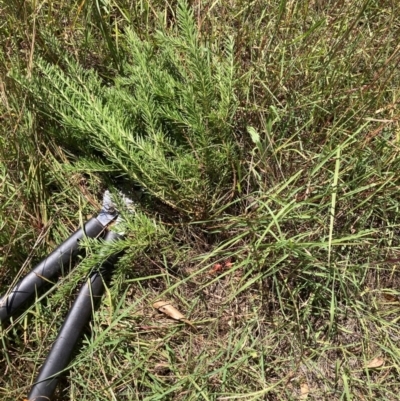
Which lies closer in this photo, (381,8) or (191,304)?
(191,304)

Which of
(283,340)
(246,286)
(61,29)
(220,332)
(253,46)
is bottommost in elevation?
(283,340)

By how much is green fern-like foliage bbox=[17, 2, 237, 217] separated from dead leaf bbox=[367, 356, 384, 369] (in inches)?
29.6

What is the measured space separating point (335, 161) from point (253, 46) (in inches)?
20.4

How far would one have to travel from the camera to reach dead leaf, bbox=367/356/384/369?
1.61 m

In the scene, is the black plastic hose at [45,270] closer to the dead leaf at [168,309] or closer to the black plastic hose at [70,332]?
the black plastic hose at [70,332]

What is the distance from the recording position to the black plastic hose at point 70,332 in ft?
4.88

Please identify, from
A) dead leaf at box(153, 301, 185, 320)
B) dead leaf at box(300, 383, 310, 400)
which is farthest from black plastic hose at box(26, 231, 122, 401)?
dead leaf at box(300, 383, 310, 400)

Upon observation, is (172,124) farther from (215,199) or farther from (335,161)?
(335,161)

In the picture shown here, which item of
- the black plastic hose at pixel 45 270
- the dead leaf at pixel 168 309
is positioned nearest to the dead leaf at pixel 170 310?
the dead leaf at pixel 168 309

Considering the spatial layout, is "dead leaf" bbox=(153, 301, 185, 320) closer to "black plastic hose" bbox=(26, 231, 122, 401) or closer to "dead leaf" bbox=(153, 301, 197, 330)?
"dead leaf" bbox=(153, 301, 197, 330)

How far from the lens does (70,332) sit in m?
1.53

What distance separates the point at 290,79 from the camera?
1713 mm

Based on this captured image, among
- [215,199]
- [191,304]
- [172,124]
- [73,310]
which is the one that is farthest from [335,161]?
[73,310]

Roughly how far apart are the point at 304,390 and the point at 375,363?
0.26 meters
